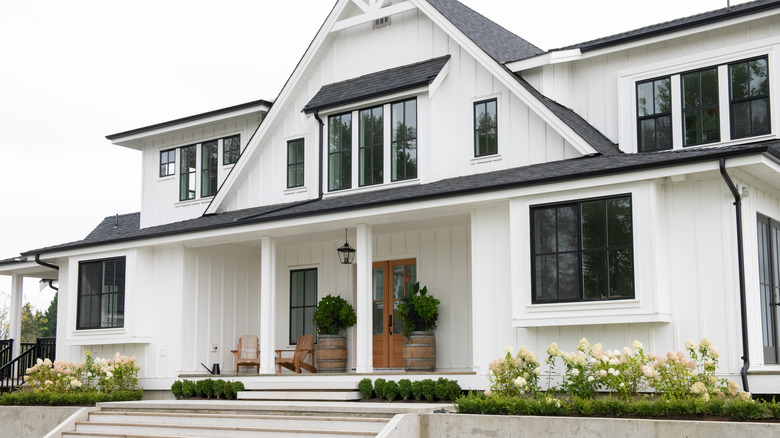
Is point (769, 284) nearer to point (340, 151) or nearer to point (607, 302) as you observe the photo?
point (607, 302)

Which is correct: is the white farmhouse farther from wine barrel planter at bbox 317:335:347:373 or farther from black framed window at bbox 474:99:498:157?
wine barrel planter at bbox 317:335:347:373

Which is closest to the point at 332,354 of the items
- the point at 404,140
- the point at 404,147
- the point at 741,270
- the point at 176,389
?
the point at 176,389

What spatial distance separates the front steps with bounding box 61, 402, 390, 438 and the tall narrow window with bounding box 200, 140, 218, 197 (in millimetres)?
6621

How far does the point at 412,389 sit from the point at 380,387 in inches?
23.3

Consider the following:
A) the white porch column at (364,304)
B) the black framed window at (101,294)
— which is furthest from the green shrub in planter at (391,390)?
the black framed window at (101,294)

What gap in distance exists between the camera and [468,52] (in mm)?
16516

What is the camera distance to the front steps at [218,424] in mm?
12602

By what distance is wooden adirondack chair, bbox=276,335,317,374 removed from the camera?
58.3ft

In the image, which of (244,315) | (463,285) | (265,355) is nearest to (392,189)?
(463,285)

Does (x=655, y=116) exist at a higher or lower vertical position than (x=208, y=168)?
lower

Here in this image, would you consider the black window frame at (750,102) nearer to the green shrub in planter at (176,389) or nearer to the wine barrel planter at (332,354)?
the wine barrel planter at (332,354)

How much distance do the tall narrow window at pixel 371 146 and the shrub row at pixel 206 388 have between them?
4502mm

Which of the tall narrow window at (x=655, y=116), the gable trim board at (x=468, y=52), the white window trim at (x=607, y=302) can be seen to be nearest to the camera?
the white window trim at (x=607, y=302)

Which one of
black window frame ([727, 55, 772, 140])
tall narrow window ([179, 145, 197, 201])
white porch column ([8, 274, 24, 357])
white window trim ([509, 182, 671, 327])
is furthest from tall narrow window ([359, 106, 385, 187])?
white porch column ([8, 274, 24, 357])
